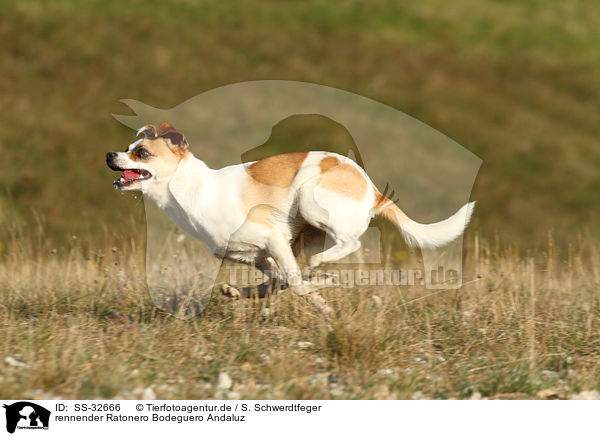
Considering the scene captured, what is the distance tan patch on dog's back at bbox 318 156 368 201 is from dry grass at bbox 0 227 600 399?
0.85m

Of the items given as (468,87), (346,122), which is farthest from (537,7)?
(346,122)

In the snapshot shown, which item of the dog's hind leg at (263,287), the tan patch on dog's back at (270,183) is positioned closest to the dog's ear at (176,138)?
the tan patch on dog's back at (270,183)

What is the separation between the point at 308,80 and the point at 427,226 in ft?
43.8

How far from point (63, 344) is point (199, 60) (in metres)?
16.6

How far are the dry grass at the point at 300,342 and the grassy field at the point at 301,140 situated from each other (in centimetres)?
2

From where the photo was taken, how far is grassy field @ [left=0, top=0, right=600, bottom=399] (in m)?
4.25

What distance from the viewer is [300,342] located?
4684mm

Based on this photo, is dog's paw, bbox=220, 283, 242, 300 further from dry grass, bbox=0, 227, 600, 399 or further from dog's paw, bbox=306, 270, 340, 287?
dog's paw, bbox=306, 270, 340, 287

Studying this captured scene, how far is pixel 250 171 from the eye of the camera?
15.9 ft

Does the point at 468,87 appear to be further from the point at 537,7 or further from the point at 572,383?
the point at 572,383

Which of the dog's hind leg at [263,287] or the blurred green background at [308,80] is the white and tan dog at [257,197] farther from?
the blurred green background at [308,80]
